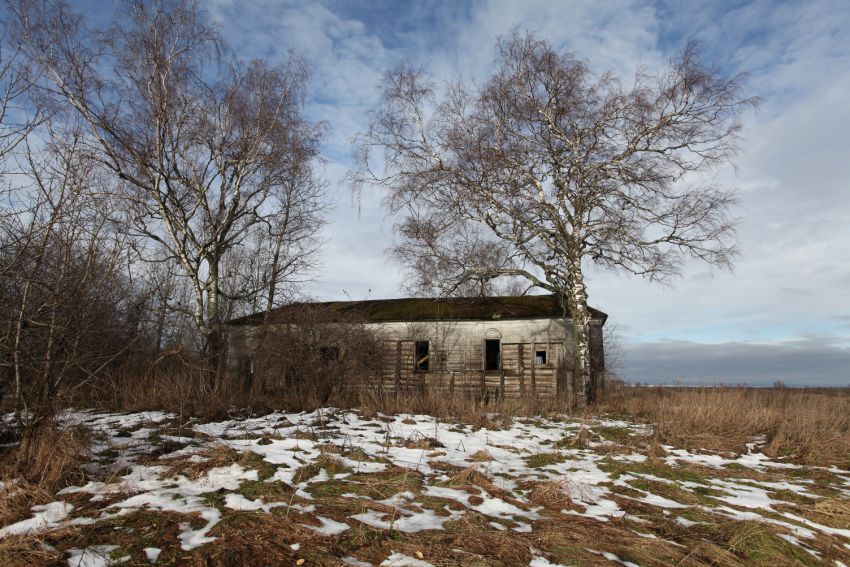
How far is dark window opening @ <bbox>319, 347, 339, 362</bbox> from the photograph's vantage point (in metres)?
12.1

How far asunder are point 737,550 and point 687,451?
444cm

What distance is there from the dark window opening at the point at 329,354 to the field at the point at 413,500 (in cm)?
419

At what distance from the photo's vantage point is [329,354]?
1222 centimetres

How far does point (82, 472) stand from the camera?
4488 mm

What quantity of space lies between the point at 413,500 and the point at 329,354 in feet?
27.2

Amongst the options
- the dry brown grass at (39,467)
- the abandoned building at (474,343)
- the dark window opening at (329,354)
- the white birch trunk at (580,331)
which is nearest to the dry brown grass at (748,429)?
the white birch trunk at (580,331)

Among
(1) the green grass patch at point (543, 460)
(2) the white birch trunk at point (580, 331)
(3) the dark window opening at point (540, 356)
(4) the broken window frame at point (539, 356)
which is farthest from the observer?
(3) the dark window opening at point (540, 356)

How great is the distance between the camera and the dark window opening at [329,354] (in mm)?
12055

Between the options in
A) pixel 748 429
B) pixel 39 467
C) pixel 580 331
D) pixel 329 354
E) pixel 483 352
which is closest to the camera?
pixel 39 467

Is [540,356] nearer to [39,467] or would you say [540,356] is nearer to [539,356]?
[539,356]

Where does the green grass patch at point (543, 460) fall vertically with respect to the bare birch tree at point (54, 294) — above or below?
below

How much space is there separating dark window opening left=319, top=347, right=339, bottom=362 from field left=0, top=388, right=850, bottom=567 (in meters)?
4.19

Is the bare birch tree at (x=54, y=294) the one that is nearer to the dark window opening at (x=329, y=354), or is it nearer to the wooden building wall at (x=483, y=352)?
the dark window opening at (x=329, y=354)

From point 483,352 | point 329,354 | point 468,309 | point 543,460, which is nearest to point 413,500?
point 543,460
